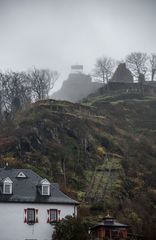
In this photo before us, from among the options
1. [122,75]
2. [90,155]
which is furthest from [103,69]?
[90,155]

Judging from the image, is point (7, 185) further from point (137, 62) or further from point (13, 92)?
point (137, 62)

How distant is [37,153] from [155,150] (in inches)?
900

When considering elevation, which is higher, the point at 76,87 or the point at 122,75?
the point at 122,75

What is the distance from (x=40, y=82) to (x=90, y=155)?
35.4m

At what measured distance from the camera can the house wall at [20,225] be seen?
2265 inches

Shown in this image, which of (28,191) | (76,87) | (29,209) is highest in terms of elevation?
(76,87)

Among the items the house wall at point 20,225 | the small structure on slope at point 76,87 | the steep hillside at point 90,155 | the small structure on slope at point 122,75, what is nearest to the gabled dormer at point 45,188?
the house wall at point 20,225

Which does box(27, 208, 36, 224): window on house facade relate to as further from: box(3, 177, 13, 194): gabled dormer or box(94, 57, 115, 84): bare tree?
box(94, 57, 115, 84): bare tree

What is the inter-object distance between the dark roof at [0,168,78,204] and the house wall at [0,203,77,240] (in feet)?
2.04

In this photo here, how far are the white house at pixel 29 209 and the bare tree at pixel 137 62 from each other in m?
83.8

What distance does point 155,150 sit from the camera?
95625 millimetres

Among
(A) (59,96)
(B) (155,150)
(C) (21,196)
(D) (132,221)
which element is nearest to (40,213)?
(C) (21,196)

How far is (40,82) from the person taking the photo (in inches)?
4688

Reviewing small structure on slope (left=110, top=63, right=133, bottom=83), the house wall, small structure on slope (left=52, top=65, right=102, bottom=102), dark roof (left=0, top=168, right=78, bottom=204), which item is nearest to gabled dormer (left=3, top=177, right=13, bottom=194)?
dark roof (left=0, top=168, right=78, bottom=204)
